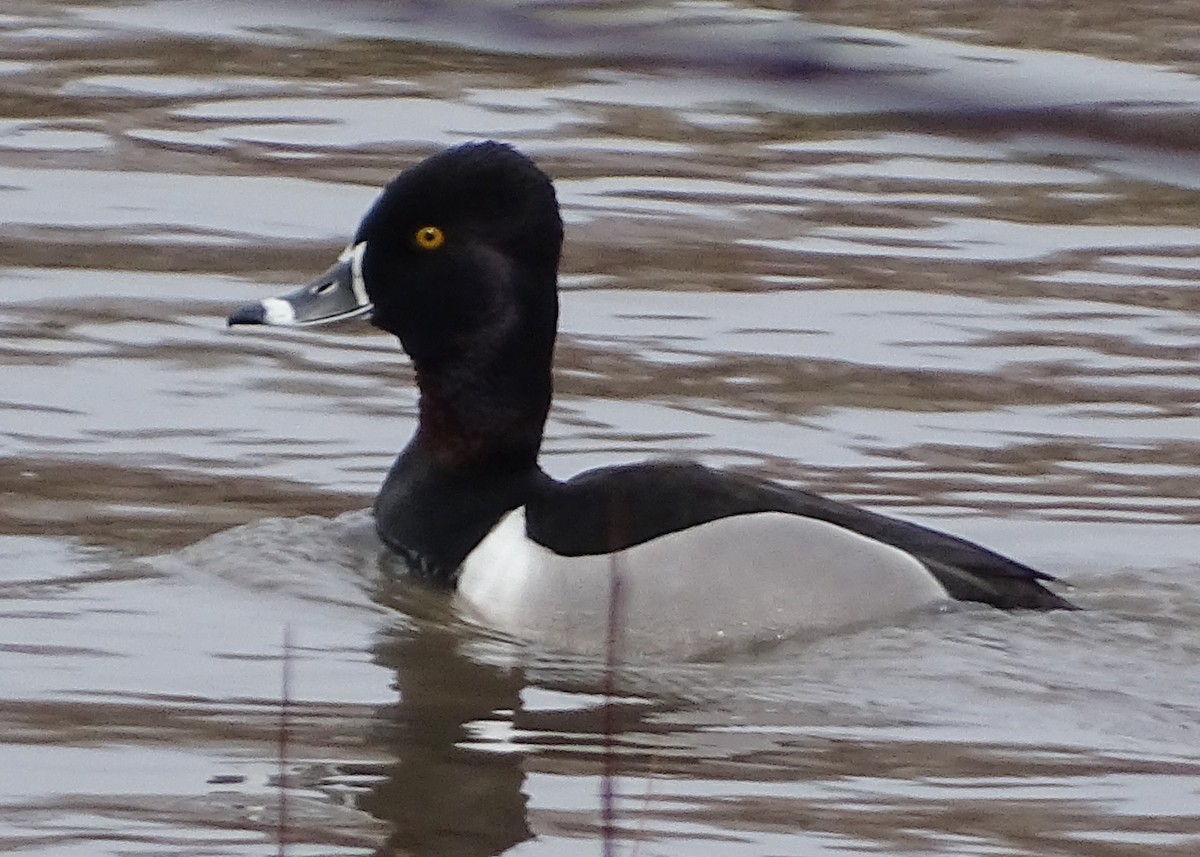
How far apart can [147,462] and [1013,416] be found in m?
2.75

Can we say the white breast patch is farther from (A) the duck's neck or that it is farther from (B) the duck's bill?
(B) the duck's bill

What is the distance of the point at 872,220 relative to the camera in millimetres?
10594

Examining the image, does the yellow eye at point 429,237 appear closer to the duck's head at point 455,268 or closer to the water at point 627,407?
the duck's head at point 455,268

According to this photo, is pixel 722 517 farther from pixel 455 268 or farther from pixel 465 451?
pixel 455 268

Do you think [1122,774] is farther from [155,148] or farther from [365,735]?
[155,148]

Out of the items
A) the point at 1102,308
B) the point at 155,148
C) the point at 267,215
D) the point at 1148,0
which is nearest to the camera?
the point at 1102,308

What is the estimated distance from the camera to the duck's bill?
7.07 meters

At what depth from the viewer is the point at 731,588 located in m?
6.27

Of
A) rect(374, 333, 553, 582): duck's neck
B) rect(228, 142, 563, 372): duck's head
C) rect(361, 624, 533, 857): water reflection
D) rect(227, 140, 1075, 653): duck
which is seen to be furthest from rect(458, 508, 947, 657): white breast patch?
rect(228, 142, 563, 372): duck's head

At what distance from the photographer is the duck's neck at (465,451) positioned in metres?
6.84

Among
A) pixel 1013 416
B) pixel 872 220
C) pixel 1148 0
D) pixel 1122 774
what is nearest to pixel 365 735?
pixel 1122 774

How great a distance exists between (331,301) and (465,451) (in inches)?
22.5

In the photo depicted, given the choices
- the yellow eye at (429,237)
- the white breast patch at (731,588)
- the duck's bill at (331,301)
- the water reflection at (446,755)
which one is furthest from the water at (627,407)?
the yellow eye at (429,237)

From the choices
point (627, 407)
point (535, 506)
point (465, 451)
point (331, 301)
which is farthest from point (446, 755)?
point (627, 407)
